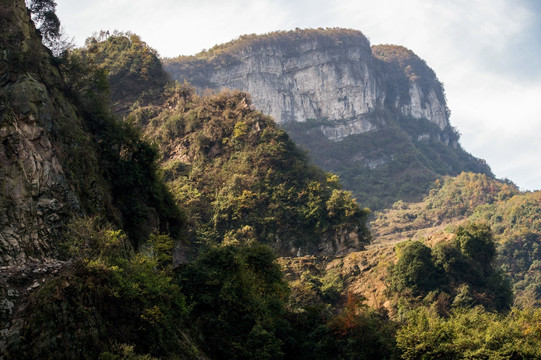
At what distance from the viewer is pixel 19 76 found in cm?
2394

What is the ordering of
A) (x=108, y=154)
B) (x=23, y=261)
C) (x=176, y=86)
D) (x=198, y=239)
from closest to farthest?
(x=23, y=261) < (x=108, y=154) < (x=198, y=239) < (x=176, y=86)

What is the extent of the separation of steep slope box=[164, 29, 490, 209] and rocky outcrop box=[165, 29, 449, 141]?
248 millimetres

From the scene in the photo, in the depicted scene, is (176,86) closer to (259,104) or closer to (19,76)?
(19,76)

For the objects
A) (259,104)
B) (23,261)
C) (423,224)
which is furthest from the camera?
(259,104)

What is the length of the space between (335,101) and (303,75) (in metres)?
10.9

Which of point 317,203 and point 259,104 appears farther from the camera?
point 259,104

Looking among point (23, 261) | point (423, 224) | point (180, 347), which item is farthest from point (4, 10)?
point (423, 224)

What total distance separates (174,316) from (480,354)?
12.4 m

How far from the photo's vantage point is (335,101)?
132375 millimetres

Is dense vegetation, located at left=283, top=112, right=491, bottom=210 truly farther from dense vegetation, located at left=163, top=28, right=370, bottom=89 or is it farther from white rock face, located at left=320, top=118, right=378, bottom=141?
dense vegetation, located at left=163, top=28, right=370, bottom=89

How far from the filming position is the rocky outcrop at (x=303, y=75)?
419 feet

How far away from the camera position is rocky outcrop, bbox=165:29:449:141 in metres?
128

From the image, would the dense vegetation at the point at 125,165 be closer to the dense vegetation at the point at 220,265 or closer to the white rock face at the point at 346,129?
the dense vegetation at the point at 220,265

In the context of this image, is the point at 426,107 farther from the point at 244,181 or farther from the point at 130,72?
the point at 244,181
